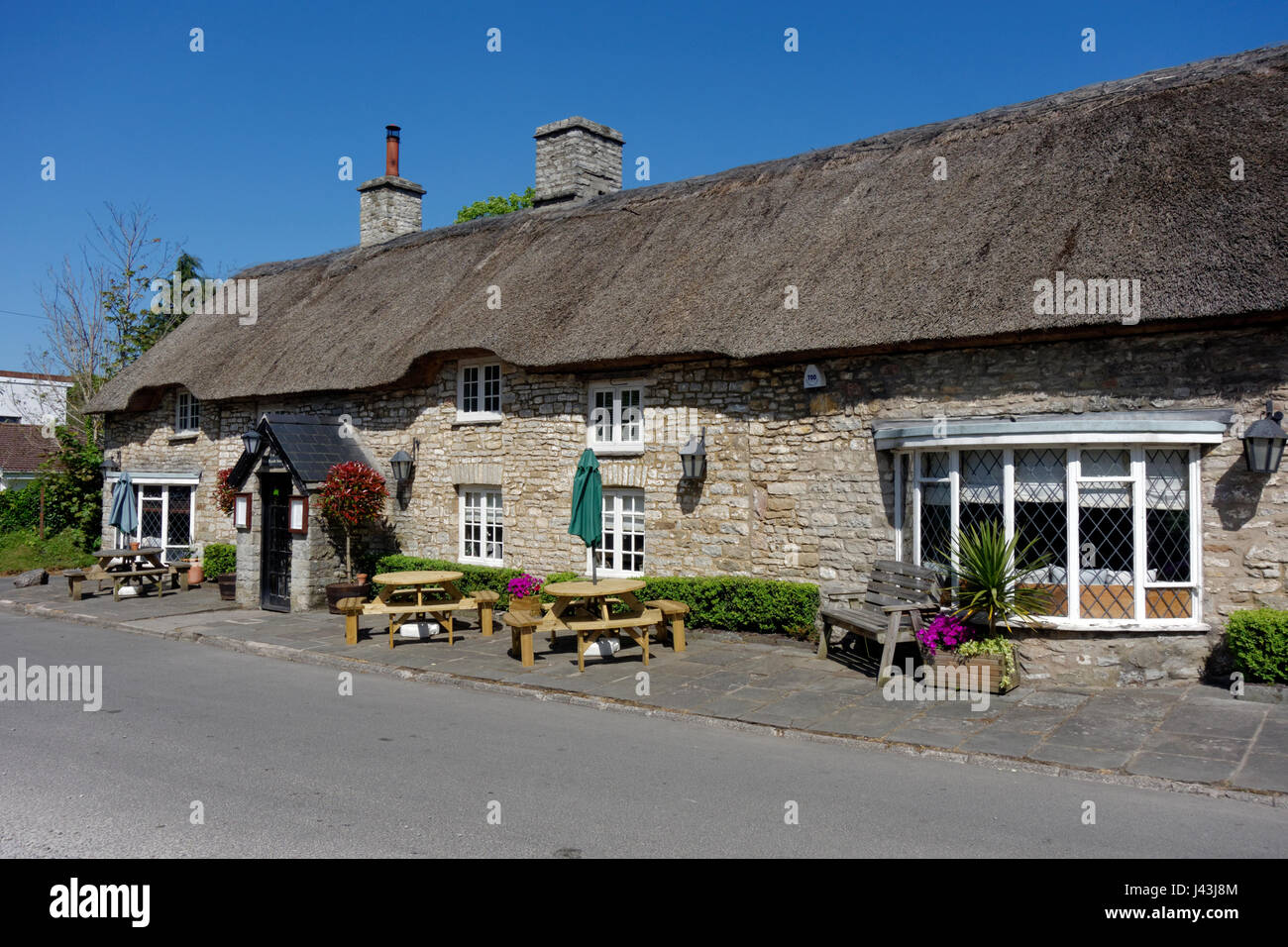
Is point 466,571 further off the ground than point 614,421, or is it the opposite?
point 614,421

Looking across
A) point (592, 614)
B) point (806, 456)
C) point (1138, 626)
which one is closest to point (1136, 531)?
point (1138, 626)

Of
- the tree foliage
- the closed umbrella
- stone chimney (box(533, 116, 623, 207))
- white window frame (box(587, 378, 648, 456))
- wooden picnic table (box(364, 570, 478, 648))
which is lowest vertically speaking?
wooden picnic table (box(364, 570, 478, 648))

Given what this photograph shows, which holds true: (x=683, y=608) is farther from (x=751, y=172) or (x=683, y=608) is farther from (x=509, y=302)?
(x=751, y=172)

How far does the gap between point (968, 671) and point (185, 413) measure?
18.5 m

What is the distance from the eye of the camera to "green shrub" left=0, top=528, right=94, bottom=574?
75.7 feet

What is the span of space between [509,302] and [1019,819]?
11.6 meters

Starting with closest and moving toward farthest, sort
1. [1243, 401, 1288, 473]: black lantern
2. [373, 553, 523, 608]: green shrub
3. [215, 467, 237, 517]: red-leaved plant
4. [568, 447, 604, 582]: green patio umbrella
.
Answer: [1243, 401, 1288, 473]: black lantern
[568, 447, 604, 582]: green patio umbrella
[373, 553, 523, 608]: green shrub
[215, 467, 237, 517]: red-leaved plant

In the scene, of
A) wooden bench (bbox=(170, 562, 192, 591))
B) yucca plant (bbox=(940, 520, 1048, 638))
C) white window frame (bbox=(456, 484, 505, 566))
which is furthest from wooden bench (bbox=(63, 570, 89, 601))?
yucca plant (bbox=(940, 520, 1048, 638))

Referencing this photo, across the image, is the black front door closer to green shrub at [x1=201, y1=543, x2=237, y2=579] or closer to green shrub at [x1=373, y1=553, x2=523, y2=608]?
green shrub at [x1=373, y1=553, x2=523, y2=608]

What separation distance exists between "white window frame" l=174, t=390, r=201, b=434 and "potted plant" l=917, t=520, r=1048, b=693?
1744 cm

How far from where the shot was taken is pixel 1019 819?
5.93 m

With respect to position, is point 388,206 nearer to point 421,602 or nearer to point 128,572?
point 128,572

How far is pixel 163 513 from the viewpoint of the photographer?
831 inches

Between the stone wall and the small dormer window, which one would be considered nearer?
the stone wall
